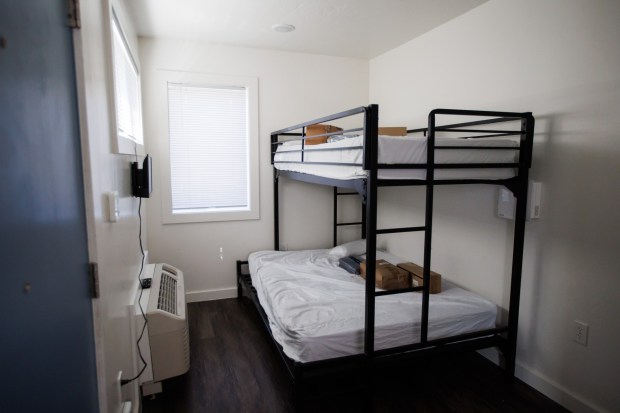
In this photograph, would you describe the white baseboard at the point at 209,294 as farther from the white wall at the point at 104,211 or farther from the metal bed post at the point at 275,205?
the white wall at the point at 104,211

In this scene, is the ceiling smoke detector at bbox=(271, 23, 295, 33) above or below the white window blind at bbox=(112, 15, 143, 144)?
above

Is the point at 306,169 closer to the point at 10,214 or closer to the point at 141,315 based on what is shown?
the point at 141,315

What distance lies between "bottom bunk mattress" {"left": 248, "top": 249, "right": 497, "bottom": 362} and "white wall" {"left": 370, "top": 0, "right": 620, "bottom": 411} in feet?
1.06

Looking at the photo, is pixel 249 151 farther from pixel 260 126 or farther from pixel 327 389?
pixel 327 389

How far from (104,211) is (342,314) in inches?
52.9

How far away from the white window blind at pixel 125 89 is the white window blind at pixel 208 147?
43 centimetres

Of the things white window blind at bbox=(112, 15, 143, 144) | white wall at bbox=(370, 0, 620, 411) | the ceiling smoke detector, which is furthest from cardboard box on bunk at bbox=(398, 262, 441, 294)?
the ceiling smoke detector

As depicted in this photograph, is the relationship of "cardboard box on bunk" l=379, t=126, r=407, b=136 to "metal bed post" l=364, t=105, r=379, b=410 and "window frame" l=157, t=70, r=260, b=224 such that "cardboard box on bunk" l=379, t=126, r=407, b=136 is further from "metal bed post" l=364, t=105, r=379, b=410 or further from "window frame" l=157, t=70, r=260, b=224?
"window frame" l=157, t=70, r=260, b=224

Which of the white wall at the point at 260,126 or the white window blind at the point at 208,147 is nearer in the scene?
the white wall at the point at 260,126

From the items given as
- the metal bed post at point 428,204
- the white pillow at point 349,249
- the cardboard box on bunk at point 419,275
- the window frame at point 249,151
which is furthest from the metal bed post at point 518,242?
the window frame at point 249,151

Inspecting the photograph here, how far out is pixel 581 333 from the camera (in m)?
1.98

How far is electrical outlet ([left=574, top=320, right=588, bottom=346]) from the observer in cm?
196

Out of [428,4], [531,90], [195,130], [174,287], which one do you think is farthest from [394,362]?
[195,130]

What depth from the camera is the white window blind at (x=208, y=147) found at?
3414 mm
